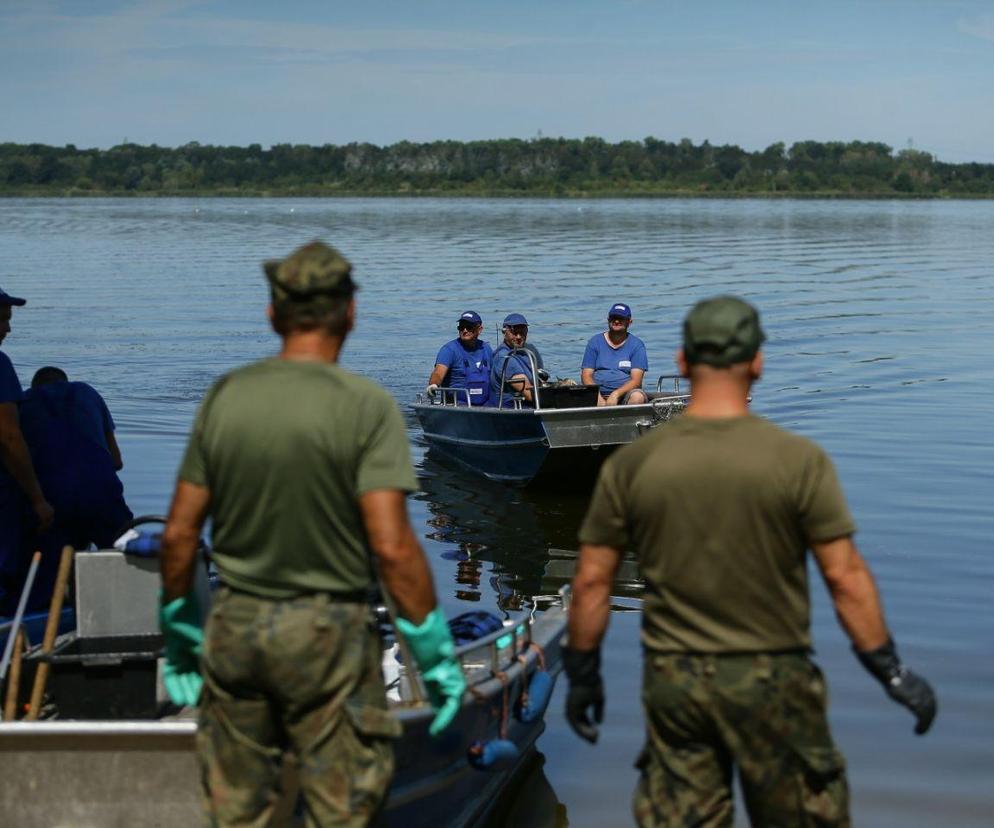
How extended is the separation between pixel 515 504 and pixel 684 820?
11159 mm

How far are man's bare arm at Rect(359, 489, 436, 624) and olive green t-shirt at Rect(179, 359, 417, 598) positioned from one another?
0.04 m

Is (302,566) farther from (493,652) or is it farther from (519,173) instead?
(519,173)

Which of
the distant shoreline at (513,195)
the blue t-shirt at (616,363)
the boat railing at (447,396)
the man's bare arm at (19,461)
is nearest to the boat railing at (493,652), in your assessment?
the man's bare arm at (19,461)

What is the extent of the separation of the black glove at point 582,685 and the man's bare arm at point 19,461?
3.79 meters

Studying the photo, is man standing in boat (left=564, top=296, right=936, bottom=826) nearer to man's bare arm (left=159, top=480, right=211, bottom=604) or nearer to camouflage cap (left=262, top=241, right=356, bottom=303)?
camouflage cap (left=262, top=241, right=356, bottom=303)

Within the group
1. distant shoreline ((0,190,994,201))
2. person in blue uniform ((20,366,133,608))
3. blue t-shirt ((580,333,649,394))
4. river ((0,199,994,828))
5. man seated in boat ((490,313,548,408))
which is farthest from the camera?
distant shoreline ((0,190,994,201))

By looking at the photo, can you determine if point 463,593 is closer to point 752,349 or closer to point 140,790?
point 140,790

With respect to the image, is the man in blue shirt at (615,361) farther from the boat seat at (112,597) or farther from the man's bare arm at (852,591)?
the man's bare arm at (852,591)

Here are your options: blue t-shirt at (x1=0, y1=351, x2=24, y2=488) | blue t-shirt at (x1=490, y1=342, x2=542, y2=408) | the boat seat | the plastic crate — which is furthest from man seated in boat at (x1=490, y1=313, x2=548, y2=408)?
the plastic crate

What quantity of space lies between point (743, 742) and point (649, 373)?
22073 mm

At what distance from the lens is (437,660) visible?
447 cm

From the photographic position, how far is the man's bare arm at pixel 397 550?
4.18m

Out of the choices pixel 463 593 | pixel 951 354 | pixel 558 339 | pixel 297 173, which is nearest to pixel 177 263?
pixel 558 339

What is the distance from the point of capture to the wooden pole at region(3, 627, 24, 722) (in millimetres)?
6062
